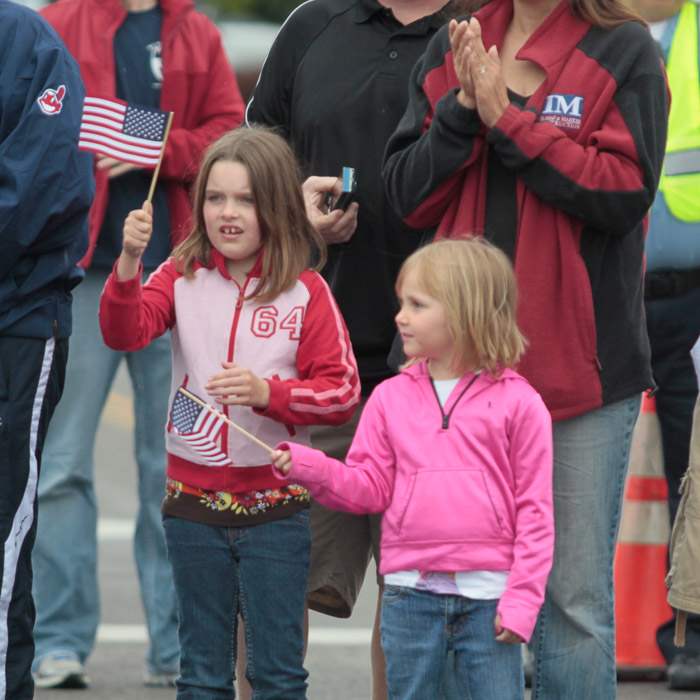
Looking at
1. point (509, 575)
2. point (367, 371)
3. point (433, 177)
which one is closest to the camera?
point (509, 575)

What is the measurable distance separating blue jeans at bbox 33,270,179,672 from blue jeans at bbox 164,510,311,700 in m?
1.93

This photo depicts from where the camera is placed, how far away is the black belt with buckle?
21.8 feet

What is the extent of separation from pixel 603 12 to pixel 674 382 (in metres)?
2.32

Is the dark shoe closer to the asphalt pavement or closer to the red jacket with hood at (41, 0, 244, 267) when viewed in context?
the asphalt pavement

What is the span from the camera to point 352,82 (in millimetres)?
5242

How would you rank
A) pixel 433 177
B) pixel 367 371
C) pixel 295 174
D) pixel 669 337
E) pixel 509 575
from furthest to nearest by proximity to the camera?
pixel 669 337, pixel 367 371, pixel 295 174, pixel 433 177, pixel 509 575

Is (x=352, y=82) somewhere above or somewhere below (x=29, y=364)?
above

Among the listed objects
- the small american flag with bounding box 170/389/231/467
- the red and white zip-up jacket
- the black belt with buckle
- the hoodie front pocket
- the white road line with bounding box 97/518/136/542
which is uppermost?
the black belt with buckle

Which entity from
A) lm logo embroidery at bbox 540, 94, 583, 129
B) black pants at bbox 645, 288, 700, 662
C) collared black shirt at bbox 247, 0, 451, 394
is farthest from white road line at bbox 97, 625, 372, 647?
lm logo embroidery at bbox 540, 94, 583, 129

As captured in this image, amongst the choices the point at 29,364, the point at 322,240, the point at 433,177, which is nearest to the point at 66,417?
the point at 29,364

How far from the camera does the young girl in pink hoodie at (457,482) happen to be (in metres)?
4.34

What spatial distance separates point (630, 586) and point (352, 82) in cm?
254

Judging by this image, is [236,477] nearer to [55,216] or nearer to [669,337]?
[55,216]

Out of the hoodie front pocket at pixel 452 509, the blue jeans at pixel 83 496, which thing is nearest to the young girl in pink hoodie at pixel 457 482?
the hoodie front pocket at pixel 452 509
